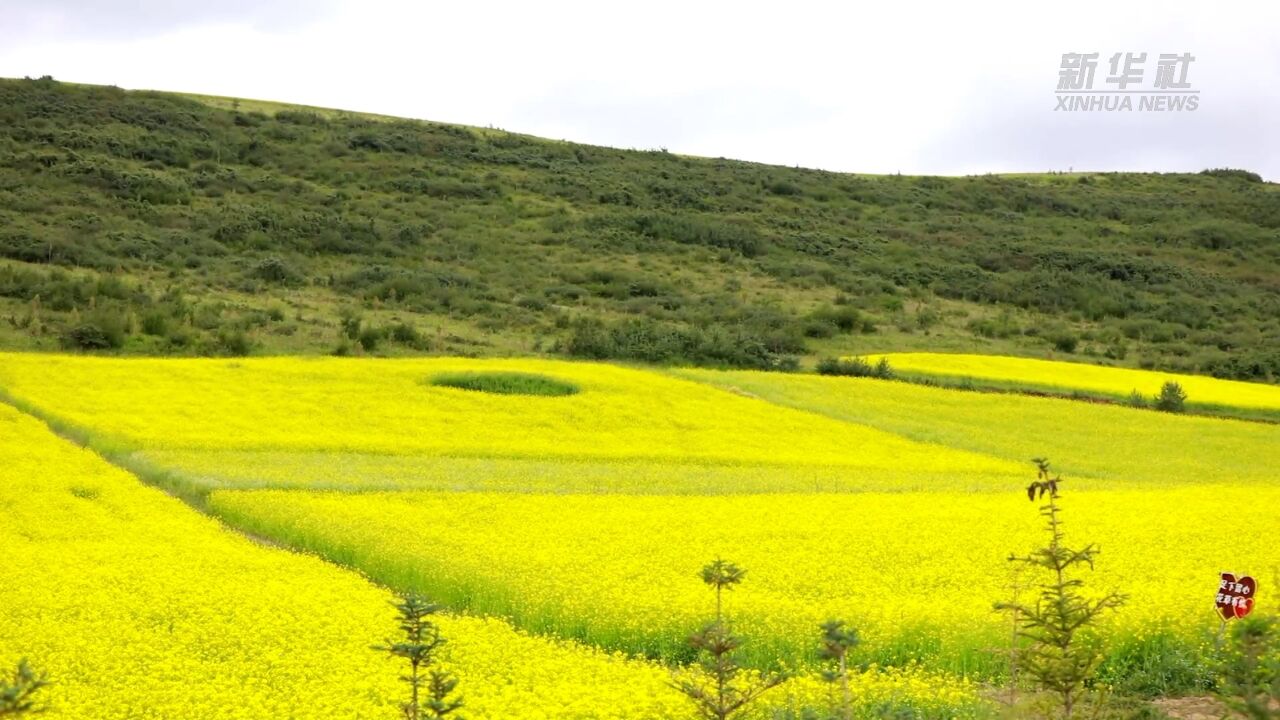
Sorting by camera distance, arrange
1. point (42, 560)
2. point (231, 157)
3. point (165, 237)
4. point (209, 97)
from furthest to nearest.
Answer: point (209, 97) < point (231, 157) < point (165, 237) < point (42, 560)

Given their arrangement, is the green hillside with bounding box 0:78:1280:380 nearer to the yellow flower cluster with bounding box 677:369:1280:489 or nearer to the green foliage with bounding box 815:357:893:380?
the green foliage with bounding box 815:357:893:380

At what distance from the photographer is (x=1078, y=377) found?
3784 centimetres

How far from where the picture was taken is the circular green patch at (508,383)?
29.5 m

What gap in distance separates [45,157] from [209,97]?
80.0ft

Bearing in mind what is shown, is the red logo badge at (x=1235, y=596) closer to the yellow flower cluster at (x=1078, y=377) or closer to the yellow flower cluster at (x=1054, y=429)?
the yellow flower cluster at (x=1054, y=429)

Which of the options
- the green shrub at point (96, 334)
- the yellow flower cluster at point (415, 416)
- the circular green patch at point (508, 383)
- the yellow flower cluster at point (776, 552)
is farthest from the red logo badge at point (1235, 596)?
the green shrub at point (96, 334)

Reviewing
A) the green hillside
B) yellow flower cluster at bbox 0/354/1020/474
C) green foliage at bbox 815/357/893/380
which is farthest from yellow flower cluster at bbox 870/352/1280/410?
yellow flower cluster at bbox 0/354/1020/474

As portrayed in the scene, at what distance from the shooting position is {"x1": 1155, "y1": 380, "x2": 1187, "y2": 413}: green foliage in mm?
33500

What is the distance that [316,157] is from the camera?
226 feet

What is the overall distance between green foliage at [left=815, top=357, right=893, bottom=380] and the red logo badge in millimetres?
26324

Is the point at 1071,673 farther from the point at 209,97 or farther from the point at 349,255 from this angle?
the point at 209,97

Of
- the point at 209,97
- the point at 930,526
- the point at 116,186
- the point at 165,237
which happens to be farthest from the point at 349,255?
the point at 930,526

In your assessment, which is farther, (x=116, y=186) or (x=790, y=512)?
(x=116, y=186)

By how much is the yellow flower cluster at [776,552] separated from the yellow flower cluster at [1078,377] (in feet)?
49.6
